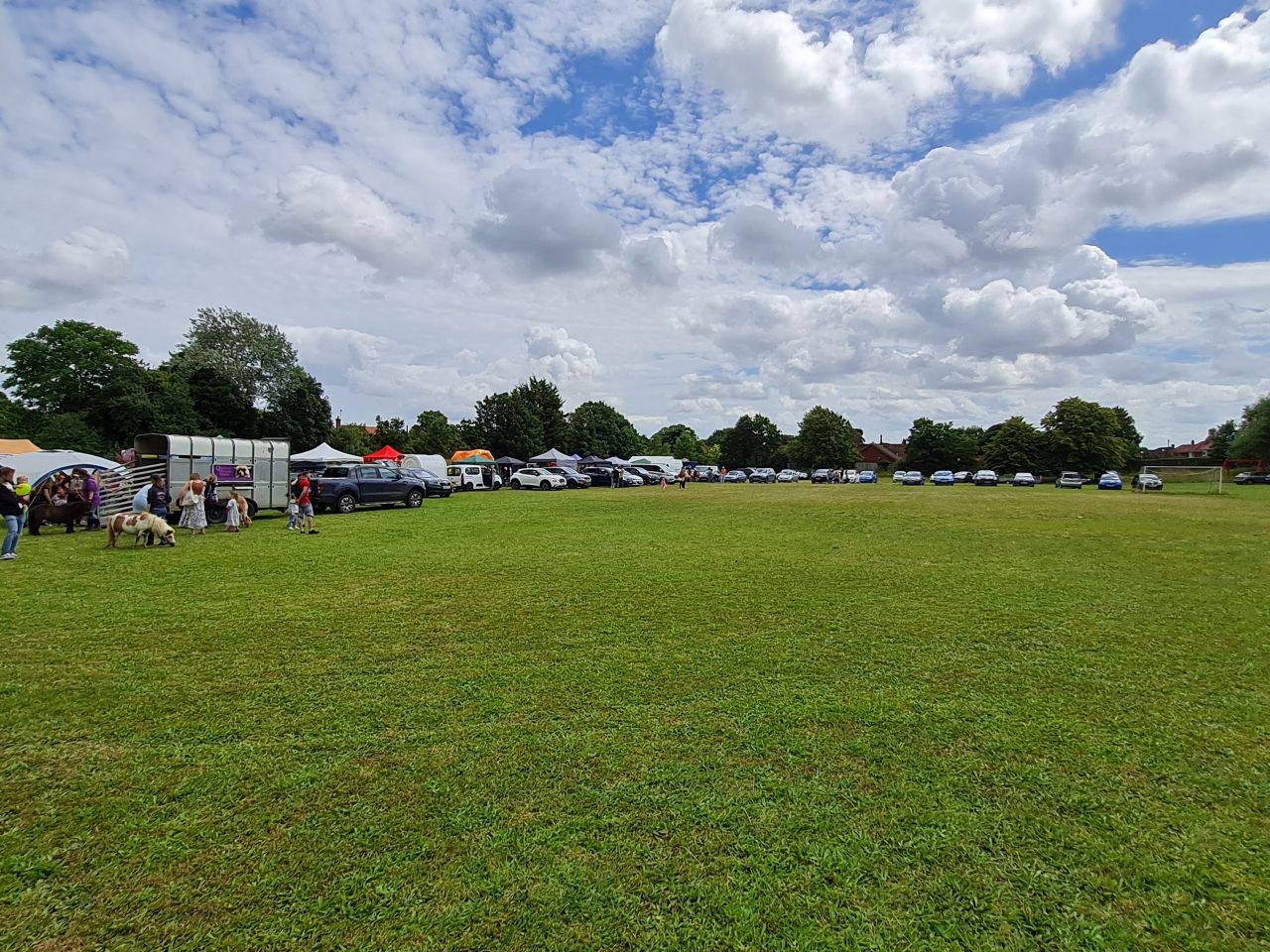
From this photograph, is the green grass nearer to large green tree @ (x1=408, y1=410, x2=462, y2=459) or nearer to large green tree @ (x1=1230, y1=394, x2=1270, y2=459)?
large green tree @ (x1=408, y1=410, x2=462, y2=459)

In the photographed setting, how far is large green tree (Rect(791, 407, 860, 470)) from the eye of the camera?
8725 centimetres

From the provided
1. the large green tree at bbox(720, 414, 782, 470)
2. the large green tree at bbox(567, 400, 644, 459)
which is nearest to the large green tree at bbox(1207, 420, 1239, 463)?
the large green tree at bbox(720, 414, 782, 470)

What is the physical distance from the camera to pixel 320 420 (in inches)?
2324

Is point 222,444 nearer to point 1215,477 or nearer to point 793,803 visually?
point 793,803

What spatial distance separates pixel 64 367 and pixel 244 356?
39.2 ft

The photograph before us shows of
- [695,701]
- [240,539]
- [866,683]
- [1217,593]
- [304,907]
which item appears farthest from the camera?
[240,539]

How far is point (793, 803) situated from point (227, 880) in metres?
2.76

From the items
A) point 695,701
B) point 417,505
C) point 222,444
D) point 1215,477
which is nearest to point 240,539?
point 222,444

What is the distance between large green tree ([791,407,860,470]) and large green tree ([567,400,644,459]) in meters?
24.8

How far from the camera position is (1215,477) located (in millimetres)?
53562

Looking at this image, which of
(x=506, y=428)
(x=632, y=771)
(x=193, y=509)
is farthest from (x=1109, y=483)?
(x=193, y=509)

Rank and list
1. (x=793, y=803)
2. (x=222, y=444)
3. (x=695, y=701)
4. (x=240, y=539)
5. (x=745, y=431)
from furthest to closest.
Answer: (x=745, y=431), (x=222, y=444), (x=240, y=539), (x=695, y=701), (x=793, y=803)

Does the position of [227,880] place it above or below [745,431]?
below

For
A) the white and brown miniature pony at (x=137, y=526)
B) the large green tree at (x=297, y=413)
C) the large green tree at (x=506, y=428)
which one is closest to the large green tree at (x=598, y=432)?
the large green tree at (x=506, y=428)
